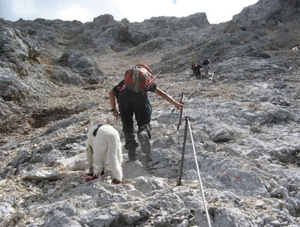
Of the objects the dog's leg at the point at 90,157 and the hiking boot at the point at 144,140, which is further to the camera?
the hiking boot at the point at 144,140

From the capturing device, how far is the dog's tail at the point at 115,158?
507 centimetres

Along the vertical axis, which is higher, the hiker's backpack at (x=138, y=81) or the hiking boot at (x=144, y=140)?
the hiker's backpack at (x=138, y=81)

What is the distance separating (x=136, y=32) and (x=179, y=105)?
4496cm

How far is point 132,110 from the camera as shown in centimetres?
626

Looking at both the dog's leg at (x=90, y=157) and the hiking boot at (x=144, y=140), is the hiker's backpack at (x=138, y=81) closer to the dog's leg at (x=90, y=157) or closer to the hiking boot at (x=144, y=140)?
the hiking boot at (x=144, y=140)

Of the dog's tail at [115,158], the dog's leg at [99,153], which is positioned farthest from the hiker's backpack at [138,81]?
the dog's leg at [99,153]

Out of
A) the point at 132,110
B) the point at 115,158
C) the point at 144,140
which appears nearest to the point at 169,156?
the point at 144,140

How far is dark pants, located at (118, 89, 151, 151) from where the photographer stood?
19.9 ft

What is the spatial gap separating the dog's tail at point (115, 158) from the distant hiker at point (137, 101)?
2.11ft

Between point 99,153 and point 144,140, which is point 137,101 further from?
point 99,153

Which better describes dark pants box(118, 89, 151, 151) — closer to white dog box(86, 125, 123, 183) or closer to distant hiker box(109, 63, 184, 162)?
distant hiker box(109, 63, 184, 162)

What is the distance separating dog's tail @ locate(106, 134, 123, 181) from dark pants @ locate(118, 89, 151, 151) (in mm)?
813

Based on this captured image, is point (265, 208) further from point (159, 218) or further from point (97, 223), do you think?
point (97, 223)

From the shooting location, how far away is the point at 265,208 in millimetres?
4379
